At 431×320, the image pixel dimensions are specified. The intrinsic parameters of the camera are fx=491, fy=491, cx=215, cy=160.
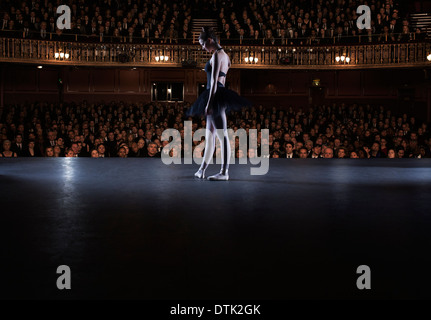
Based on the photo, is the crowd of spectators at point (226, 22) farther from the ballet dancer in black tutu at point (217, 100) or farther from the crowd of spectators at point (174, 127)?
the ballet dancer in black tutu at point (217, 100)

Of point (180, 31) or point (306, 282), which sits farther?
point (180, 31)

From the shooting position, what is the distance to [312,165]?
5.70 metres

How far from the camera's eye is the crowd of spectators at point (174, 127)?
8.92m

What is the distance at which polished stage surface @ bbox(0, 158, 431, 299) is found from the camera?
66.7 inches

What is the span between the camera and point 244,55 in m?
17.0

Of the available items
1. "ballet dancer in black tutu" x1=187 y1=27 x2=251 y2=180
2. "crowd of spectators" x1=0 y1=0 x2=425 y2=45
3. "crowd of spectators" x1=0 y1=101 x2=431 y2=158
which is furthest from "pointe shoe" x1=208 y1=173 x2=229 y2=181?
"crowd of spectators" x1=0 y1=0 x2=425 y2=45

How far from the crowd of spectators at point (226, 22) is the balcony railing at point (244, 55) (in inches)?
10.6

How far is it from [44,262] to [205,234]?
768mm

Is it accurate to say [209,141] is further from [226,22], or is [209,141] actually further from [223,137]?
[226,22]

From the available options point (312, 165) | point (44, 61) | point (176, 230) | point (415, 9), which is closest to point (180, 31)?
point (44, 61)
